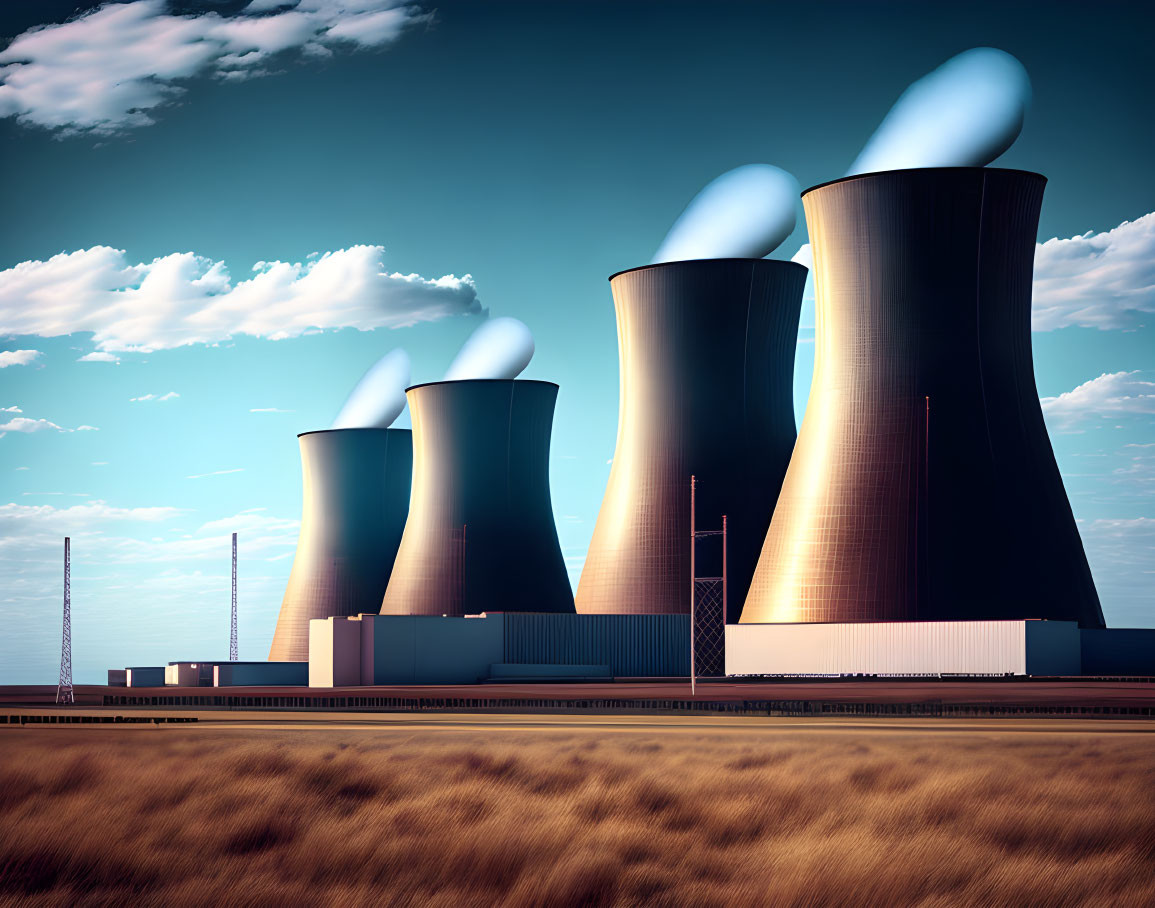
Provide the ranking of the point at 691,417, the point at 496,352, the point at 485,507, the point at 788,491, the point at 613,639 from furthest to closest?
the point at 496,352
the point at 485,507
the point at 613,639
the point at 691,417
the point at 788,491

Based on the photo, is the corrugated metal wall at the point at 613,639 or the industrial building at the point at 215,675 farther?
the industrial building at the point at 215,675

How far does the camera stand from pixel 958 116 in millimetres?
42094

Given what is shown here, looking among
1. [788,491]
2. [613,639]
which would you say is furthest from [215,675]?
[788,491]

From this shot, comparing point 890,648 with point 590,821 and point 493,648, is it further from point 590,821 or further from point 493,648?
point 590,821

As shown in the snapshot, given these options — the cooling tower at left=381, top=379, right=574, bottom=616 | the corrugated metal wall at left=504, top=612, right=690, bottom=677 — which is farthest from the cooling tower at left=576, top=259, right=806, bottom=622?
the cooling tower at left=381, top=379, right=574, bottom=616

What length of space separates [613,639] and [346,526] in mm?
18577

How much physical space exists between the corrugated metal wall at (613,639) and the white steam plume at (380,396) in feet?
66.0

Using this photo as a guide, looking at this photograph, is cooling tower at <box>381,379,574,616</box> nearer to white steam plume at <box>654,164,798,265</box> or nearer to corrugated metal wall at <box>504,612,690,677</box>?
corrugated metal wall at <box>504,612,690,677</box>

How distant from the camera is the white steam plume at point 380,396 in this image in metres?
66.5

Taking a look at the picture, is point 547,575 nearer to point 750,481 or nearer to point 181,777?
point 750,481

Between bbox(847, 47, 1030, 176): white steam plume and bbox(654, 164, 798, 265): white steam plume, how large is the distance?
299 inches

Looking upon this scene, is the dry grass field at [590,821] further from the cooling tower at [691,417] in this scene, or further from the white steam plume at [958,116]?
the cooling tower at [691,417]

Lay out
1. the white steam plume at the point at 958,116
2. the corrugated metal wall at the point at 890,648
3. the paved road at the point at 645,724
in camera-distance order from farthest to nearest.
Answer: the white steam plume at the point at 958,116 < the corrugated metal wall at the point at 890,648 < the paved road at the point at 645,724

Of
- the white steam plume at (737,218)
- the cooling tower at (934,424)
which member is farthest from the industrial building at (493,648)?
the white steam plume at (737,218)
